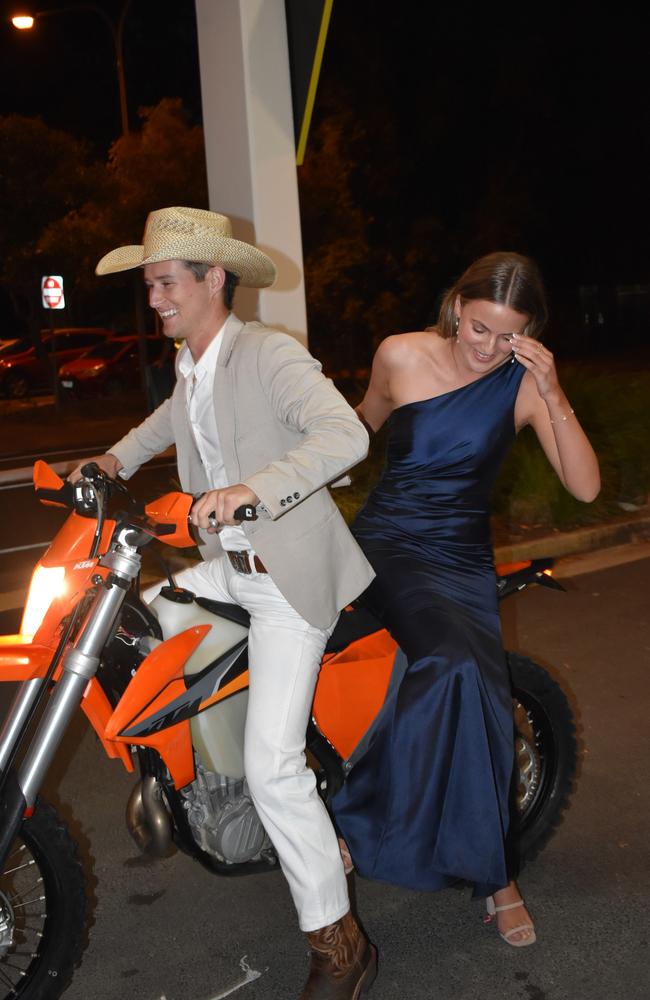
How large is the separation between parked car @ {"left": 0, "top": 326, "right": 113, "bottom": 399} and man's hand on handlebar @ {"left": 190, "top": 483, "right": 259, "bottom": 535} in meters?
24.1

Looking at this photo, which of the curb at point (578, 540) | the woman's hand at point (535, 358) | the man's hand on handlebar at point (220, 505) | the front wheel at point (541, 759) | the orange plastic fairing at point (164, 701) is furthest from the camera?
the curb at point (578, 540)

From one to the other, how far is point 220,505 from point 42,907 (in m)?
1.34

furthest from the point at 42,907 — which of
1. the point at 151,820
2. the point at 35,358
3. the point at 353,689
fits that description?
the point at 35,358

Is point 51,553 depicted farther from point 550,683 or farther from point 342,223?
point 342,223

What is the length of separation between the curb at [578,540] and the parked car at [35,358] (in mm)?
19441

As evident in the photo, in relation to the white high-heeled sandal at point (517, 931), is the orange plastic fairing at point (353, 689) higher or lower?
higher

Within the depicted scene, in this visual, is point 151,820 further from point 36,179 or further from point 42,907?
point 36,179

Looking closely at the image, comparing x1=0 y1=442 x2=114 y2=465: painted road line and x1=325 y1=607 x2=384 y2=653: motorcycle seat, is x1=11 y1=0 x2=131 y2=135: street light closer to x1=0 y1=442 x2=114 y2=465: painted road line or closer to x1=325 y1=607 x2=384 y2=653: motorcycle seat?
x1=0 y1=442 x2=114 y2=465: painted road line

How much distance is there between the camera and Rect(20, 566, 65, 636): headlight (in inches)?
102

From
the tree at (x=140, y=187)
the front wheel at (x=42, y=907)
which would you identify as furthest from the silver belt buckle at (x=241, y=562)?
the tree at (x=140, y=187)

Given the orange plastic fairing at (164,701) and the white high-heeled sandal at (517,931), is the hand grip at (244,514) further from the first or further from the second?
the white high-heeled sandal at (517,931)

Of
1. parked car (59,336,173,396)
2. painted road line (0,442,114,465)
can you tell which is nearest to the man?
painted road line (0,442,114,465)

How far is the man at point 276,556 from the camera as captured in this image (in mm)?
2822

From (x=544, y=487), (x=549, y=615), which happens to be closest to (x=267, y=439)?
(x=549, y=615)
